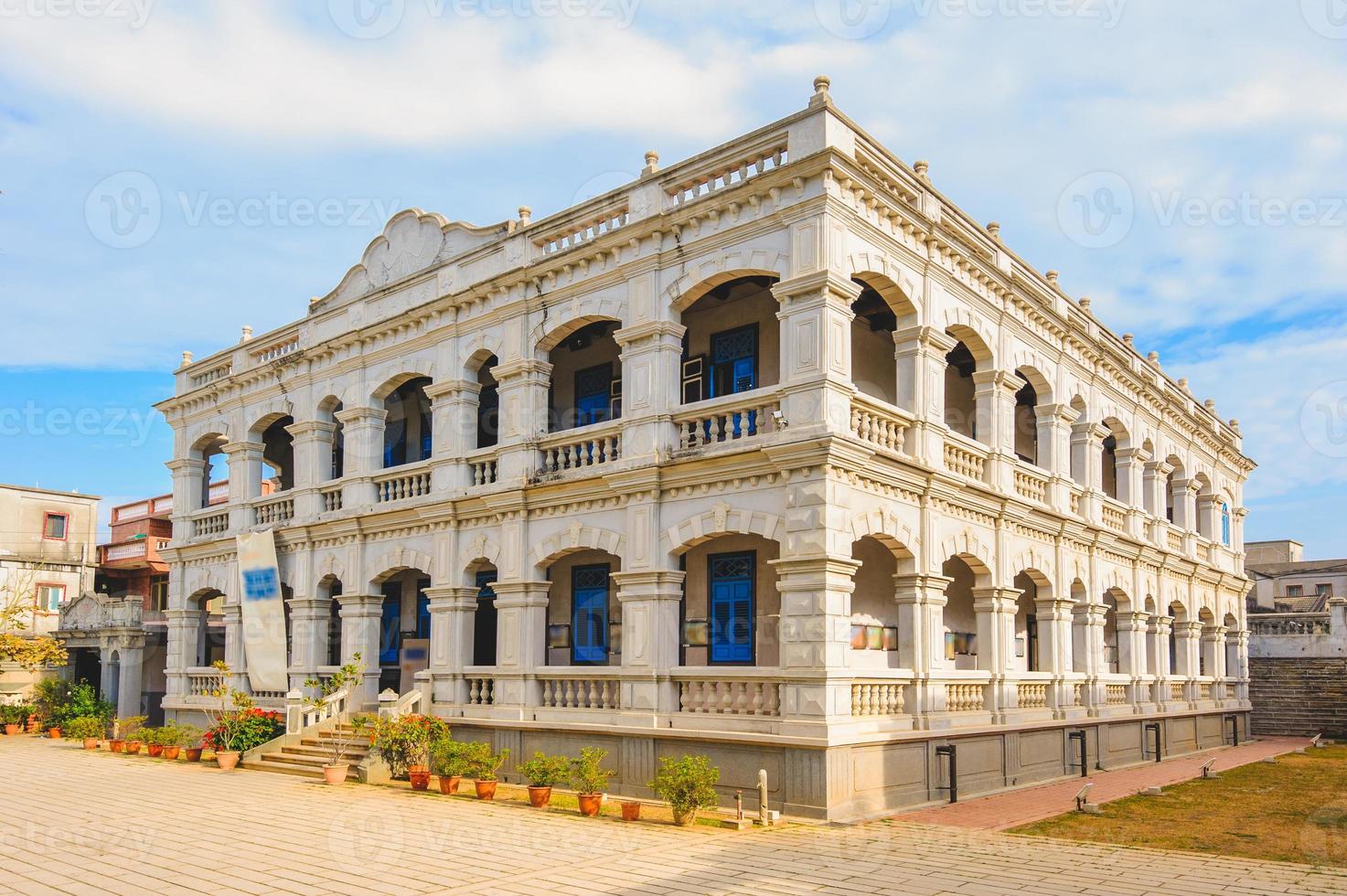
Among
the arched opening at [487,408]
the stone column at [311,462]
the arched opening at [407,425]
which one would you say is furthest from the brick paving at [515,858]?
the arched opening at [407,425]

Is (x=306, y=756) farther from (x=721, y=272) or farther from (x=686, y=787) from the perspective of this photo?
(x=721, y=272)

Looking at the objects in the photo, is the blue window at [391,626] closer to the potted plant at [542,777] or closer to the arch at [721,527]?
the potted plant at [542,777]

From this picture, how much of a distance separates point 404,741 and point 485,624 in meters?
3.92

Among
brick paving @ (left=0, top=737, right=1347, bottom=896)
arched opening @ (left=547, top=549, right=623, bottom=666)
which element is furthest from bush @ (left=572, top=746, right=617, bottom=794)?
arched opening @ (left=547, top=549, right=623, bottom=666)

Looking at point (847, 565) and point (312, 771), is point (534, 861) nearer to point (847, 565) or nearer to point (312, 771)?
point (847, 565)

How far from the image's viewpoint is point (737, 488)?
15.6 metres

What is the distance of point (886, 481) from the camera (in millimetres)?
15508

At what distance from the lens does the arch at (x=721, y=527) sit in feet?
49.2

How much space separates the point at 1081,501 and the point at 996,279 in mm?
5524

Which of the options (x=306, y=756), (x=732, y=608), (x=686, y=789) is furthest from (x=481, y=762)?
(x=306, y=756)

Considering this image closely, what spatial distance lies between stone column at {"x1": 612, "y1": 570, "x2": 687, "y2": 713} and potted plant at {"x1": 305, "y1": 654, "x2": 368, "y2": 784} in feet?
16.8

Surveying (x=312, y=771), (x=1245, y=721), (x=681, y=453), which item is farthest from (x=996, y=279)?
(x=1245, y=721)

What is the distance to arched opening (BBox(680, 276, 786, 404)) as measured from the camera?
18.2m

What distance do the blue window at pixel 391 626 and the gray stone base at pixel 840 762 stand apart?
14.5 ft
